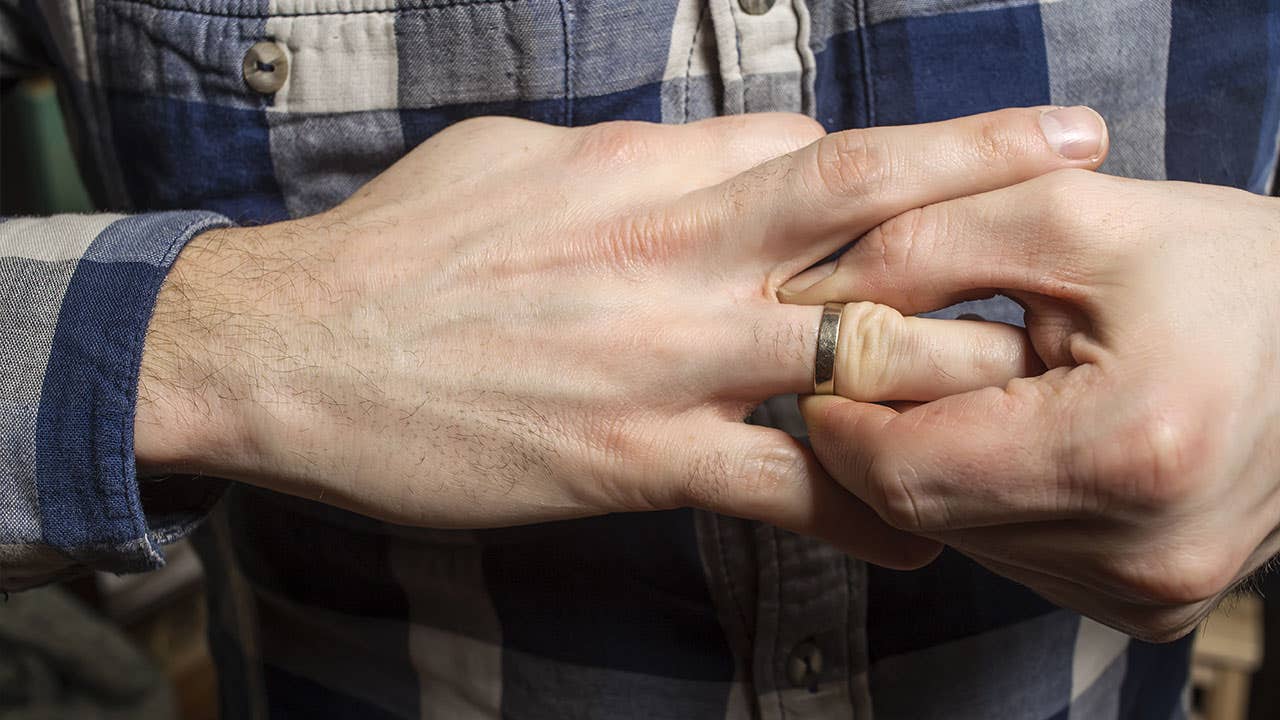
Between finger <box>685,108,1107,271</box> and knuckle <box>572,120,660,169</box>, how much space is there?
93mm

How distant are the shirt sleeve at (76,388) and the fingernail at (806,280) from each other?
0.42 meters

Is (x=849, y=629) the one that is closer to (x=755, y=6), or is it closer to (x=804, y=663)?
(x=804, y=663)

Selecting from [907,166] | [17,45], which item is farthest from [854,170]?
[17,45]

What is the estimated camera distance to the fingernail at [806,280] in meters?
0.57

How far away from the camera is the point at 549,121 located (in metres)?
0.68

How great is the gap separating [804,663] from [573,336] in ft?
1.13

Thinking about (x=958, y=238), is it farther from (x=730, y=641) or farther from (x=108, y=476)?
(x=108, y=476)

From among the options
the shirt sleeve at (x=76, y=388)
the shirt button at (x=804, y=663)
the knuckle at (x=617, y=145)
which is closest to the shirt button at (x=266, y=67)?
the shirt sleeve at (x=76, y=388)

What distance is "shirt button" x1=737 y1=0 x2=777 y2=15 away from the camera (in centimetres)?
65

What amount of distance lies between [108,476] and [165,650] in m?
1.75

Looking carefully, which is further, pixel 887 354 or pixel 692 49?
pixel 692 49

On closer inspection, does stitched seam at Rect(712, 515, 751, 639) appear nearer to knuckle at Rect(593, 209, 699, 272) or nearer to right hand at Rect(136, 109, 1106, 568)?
right hand at Rect(136, 109, 1106, 568)

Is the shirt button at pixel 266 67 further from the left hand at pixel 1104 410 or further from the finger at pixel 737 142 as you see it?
the left hand at pixel 1104 410

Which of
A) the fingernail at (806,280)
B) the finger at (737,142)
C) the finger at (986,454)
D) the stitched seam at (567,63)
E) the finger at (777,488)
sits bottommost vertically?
the finger at (777,488)
